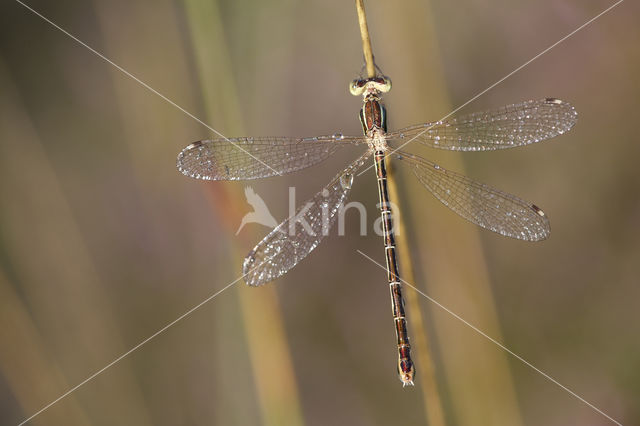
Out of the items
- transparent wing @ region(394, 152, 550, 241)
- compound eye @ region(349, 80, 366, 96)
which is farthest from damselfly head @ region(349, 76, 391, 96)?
transparent wing @ region(394, 152, 550, 241)

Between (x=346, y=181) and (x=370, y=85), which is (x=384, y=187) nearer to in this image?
(x=346, y=181)

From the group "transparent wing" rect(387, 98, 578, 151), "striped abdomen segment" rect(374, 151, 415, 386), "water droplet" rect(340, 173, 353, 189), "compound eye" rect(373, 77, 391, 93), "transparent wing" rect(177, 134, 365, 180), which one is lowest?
"striped abdomen segment" rect(374, 151, 415, 386)

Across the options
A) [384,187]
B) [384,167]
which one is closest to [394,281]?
[384,187]

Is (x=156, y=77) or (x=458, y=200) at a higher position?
(x=156, y=77)

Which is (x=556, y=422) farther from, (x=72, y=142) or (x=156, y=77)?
(x=72, y=142)

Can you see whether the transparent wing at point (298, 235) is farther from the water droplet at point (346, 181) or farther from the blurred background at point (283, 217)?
the blurred background at point (283, 217)

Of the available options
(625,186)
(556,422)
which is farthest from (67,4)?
(556,422)

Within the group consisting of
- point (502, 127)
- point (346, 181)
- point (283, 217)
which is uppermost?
point (502, 127)

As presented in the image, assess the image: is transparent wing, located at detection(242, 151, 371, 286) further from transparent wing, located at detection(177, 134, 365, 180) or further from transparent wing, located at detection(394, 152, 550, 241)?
transparent wing, located at detection(394, 152, 550, 241)
